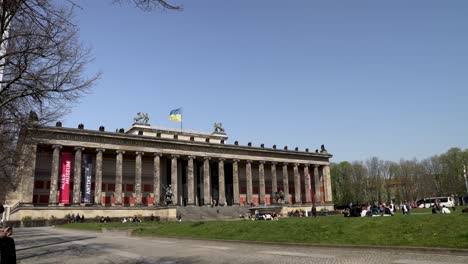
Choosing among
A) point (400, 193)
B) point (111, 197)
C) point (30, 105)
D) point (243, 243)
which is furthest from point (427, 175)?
point (30, 105)

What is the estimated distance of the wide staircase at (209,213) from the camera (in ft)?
214

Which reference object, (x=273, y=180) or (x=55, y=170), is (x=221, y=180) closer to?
(x=273, y=180)

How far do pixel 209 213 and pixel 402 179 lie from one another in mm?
70663

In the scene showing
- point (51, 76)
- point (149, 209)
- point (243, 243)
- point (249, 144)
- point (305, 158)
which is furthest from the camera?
point (305, 158)

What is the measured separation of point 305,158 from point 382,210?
53438 mm

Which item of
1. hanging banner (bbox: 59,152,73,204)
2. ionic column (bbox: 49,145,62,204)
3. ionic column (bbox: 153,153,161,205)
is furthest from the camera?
ionic column (bbox: 153,153,161,205)

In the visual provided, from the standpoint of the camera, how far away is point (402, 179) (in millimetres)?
112750

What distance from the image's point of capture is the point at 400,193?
115062 millimetres

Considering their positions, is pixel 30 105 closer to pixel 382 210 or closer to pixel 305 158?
pixel 382 210

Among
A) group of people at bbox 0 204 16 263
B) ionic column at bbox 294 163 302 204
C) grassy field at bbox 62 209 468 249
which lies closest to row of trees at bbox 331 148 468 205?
ionic column at bbox 294 163 302 204

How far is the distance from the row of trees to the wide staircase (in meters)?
54.8

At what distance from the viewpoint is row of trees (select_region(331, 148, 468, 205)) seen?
10631cm

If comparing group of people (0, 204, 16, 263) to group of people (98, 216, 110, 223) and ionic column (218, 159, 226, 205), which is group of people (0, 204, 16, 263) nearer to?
group of people (98, 216, 110, 223)

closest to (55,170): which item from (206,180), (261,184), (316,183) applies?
(206,180)
